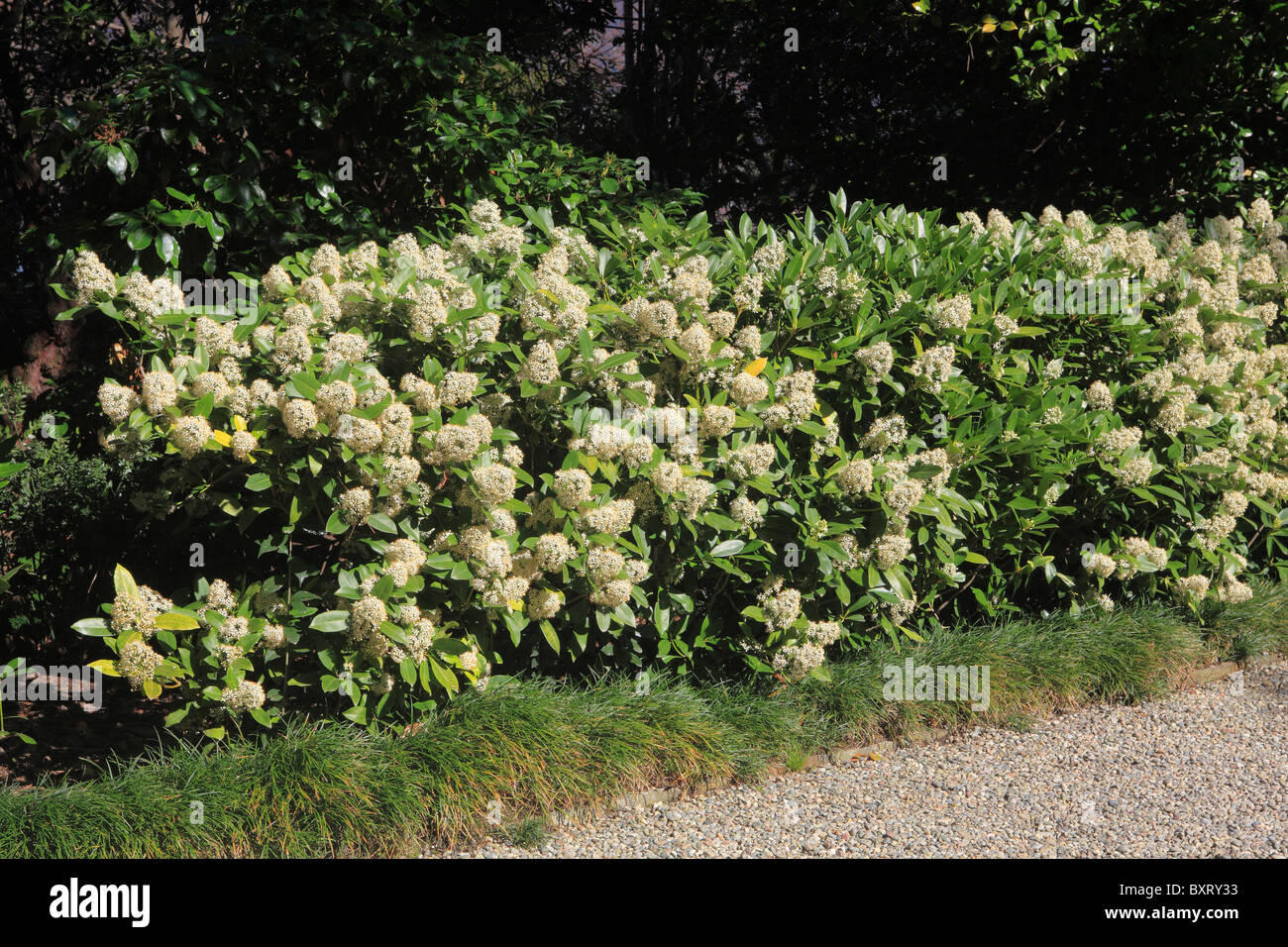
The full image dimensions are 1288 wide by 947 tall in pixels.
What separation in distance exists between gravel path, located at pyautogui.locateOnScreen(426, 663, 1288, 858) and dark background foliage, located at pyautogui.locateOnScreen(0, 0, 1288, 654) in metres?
2.36

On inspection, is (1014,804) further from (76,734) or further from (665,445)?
(76,734)

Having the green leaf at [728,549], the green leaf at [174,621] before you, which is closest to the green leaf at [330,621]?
the green leaf at [174,621]

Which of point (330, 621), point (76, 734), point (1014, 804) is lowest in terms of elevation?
point (1014, 804)

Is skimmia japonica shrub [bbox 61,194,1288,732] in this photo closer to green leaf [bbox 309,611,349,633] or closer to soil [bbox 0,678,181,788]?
green leaf [bbox 309,611,349,633]

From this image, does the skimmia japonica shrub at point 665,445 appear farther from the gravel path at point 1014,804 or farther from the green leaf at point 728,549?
the gravel path at point 1014,804

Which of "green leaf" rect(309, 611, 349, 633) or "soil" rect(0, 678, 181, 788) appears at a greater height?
"green leaf" rect(309, 611, 349, 633)

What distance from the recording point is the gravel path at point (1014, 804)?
3.30 meters

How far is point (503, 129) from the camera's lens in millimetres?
4973

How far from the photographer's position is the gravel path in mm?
3297

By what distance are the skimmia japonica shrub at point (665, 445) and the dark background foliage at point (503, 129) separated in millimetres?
731

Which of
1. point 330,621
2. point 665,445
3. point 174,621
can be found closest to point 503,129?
point 665,445

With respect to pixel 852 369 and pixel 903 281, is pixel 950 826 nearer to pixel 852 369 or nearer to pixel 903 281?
pixel 852 369

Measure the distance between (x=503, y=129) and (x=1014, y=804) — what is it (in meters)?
3.64

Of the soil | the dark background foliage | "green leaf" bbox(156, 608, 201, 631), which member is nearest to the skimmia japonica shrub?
"green leaf" bbox(156, 608, 201, 631)
